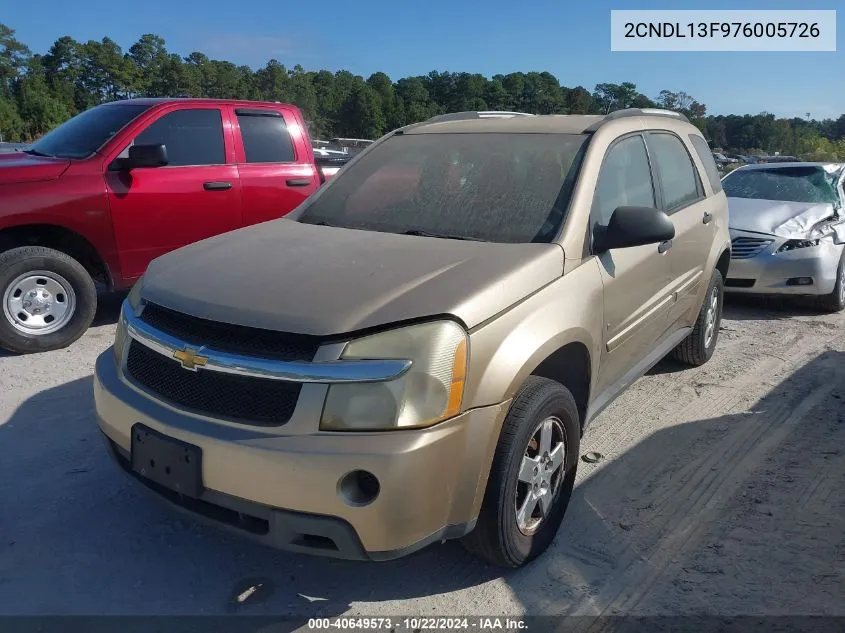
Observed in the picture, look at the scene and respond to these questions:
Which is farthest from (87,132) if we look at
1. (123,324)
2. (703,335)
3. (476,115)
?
(703,335)

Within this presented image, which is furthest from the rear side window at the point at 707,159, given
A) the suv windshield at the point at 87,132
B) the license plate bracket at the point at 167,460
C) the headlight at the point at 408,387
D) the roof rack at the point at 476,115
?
the suv windshield at the point at 87,132

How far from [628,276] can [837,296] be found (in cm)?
496

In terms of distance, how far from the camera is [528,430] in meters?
2.53

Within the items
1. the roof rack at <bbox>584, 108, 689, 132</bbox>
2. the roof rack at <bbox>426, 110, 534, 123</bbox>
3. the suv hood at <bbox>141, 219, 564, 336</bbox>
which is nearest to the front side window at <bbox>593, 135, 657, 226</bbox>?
the roof rack at <bbox>584, 108, 689, 132</bbox>

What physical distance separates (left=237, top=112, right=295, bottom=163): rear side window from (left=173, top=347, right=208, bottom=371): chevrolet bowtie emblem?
13.4ft

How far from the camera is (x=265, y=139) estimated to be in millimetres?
6305

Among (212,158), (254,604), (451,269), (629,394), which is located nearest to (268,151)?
(212,158)

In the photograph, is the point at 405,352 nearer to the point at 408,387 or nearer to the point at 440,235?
the point at 408,387

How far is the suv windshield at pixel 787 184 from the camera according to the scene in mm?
7855

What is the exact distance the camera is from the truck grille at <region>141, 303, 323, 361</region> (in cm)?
226

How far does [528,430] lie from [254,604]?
3.95 feet

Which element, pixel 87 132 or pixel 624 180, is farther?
pixel 87 132

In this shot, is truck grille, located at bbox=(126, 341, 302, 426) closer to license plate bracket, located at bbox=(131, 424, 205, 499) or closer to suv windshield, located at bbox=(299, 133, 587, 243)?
license plate bracket, located at bbox=(131, 424, 205, 499)

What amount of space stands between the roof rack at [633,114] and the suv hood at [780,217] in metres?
2.78
